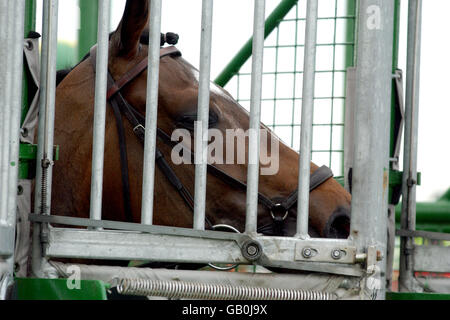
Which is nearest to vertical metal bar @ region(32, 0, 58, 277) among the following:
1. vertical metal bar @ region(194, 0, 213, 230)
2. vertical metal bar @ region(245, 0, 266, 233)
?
vertical metal bar @ region(194, 0, 213, 230)

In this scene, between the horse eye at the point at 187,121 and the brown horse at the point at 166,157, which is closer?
the brown horse at the point at 166,157

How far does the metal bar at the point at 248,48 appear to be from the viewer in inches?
144

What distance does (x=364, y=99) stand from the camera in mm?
2010

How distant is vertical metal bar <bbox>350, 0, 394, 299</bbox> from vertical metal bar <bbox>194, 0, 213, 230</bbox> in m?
0.38

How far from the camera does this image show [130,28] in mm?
2771

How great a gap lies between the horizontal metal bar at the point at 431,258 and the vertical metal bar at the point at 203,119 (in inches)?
40.7

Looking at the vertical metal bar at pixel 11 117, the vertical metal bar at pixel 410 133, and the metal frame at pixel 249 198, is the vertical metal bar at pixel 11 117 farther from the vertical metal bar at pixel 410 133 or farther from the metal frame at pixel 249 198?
the vertical metal bar at pixel 410 133

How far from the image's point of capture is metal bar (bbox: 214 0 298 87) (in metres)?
3.65

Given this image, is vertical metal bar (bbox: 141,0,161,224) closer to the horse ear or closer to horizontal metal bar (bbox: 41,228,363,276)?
horizontal metal bar (bbox: 41,228,363,276)

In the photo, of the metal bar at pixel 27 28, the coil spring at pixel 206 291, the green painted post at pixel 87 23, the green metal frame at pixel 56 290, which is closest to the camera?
the green metal frame at pixel 56 290

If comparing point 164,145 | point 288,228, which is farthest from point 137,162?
point 288,228

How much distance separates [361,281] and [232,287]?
32 centimetres

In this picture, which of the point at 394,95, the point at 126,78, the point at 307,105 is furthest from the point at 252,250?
the point at 394,95

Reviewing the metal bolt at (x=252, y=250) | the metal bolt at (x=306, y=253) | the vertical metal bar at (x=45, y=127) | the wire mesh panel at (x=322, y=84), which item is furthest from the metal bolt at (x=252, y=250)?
the wire mesh panel at (x=322, y=84)
